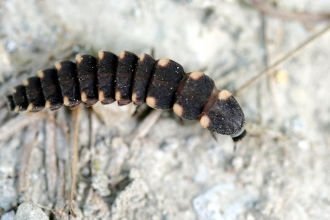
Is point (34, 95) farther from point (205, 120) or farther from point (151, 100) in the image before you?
point (205, 120)

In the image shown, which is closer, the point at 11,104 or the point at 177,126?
the point at 11,104

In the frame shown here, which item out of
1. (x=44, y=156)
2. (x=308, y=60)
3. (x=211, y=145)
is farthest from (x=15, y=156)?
(x=308, y=60)

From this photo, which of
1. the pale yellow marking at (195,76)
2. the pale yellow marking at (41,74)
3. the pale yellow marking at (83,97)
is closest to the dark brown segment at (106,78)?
the pale yellow marking at (83,97)

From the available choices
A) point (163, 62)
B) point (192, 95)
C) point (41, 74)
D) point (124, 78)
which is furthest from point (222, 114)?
point (41, 74)

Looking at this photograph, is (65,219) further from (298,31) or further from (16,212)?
(298,31)

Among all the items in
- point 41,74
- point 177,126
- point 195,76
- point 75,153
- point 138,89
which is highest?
point 195,76

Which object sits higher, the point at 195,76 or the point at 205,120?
the point at 195,76

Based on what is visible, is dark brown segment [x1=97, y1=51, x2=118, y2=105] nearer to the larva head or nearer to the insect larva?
the insect larva
